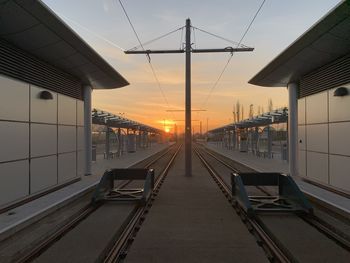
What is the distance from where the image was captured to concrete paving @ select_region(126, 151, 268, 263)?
529 cm

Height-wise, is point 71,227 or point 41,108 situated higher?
point 41,108

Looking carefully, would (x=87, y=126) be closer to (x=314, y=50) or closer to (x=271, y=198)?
(x=271, y=198)

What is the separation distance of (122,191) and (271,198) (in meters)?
4.53

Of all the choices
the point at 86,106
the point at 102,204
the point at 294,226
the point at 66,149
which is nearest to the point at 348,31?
the point at 294,226

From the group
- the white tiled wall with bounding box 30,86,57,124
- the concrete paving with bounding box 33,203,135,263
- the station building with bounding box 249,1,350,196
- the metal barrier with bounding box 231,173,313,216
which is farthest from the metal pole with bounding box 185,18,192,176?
the concrete paving with bounding box 33,203,135,263

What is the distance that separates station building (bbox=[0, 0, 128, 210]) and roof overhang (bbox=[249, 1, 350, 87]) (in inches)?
242

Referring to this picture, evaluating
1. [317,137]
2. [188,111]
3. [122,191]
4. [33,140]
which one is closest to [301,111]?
[317,137]

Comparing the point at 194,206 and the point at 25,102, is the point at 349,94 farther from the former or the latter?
the point at 25,102

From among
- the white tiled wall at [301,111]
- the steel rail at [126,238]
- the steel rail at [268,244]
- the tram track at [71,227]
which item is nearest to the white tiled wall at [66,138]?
the tram track at [71,227]

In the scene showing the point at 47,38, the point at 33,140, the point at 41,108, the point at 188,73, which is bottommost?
the point at 33,140

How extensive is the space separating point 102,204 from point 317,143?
776 cm

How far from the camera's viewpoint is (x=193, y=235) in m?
6.40

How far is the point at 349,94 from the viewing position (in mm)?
10125

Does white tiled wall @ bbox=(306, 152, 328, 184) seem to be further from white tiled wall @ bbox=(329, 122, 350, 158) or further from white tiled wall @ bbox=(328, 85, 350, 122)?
white tiled wall @ bbox=(328, 85, 350, 122)
